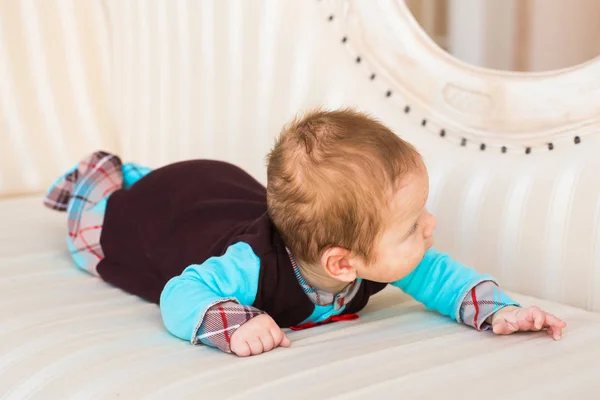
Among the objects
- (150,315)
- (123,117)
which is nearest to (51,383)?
(150,315)

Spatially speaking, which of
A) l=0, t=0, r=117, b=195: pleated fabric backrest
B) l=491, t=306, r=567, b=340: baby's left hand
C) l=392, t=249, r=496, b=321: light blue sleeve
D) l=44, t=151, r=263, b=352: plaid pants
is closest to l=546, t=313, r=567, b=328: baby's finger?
l=491, t=306, r=567, b=340: baby's left hand

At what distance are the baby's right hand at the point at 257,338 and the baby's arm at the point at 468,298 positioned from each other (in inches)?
10.1

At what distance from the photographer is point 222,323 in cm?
104

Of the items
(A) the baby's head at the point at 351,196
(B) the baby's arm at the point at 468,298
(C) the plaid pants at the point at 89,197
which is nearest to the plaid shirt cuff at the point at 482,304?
(B) the baby's arm at the point at 468,298

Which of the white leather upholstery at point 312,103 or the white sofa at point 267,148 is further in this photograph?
the white leather upholstery at point 312,103

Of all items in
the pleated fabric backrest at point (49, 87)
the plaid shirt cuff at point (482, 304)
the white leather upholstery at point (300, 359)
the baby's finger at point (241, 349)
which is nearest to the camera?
the white leather upholstery at point (300, 359)

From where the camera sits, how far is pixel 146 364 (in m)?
0.98

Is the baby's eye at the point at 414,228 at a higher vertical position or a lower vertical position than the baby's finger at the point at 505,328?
higher

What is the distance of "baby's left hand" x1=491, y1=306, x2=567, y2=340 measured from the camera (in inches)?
41.9

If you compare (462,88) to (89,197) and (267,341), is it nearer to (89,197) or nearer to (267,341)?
(267,341)

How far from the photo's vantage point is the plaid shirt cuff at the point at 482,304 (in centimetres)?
112

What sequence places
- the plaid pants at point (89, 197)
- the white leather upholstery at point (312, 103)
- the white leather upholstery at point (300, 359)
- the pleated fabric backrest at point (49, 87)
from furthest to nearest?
the pleated fabric backrest at point (49, 87) < the plaid pants at point (89, 197) < the white leather upholstery at point (312, 103) < the white leather upholstery at point (300, 359)

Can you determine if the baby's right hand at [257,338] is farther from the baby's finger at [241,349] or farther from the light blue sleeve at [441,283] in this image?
the light blue sleeve at [441,283]

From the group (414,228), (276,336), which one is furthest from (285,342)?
(414,228)
